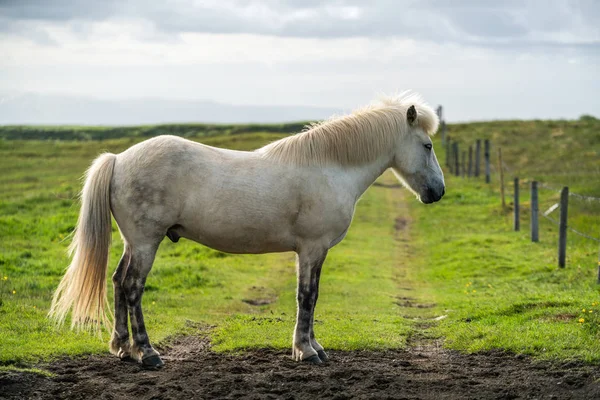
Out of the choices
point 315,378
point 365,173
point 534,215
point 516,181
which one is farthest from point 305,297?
point 516,181

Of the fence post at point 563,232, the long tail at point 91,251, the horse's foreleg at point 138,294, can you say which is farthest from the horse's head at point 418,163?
the fence post at point 563,232

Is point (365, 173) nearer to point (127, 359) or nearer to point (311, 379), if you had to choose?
point (311, 379)

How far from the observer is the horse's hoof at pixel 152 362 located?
7574 millimetres

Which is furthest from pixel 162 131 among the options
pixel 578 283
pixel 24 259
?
pixel 578 283

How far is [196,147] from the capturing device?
7.91 m

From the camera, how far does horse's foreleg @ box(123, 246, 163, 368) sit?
25.2ft

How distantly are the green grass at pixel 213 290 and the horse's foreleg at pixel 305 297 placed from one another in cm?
71

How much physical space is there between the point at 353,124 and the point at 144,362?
12.0ft

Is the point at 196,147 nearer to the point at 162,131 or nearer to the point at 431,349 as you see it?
the point at 431,349

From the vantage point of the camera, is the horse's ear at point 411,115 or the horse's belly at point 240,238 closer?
the horse's belly at point 240,238

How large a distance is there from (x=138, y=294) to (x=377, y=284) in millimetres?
7703

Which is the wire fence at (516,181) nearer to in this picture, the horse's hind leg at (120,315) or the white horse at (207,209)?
the white horse at (207,209)

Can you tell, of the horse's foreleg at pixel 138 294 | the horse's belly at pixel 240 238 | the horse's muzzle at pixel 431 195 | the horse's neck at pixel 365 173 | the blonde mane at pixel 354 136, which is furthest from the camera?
the horse's muzzle at pixel 431 195

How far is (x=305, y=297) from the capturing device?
7992 mm
